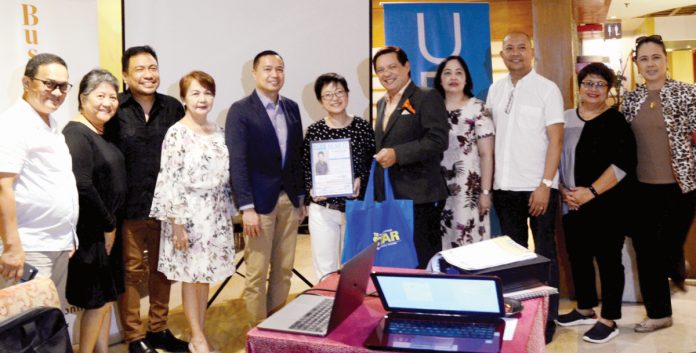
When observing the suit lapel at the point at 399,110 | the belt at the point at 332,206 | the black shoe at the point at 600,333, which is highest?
the suit lapel at the point at 399,110

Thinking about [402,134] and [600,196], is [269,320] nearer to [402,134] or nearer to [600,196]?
[402,134]

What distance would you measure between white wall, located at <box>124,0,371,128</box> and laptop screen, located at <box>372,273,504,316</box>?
2518 millimetres

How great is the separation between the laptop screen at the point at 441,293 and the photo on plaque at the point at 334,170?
1.71m

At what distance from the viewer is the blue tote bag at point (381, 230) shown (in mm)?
3080

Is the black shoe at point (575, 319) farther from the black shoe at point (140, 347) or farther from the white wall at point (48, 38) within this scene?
the white wall at point (48, 38)

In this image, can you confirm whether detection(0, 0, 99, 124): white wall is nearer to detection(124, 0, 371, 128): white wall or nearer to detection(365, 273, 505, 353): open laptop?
detection(124, 0, 371, 128): white wall

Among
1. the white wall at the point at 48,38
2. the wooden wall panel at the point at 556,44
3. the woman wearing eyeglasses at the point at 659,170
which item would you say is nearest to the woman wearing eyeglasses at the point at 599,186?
the woman wearing eyeglasses at the point at 659,170

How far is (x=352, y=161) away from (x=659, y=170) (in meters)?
1.70

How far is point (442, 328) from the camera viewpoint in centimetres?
163

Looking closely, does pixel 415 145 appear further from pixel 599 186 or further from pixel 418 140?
pixel 599 186

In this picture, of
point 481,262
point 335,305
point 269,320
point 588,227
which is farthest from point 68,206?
point 588,227

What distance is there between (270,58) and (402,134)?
0.81 m

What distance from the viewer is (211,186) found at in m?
3.17

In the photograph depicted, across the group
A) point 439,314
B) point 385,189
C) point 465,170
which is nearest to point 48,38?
point 385,189
